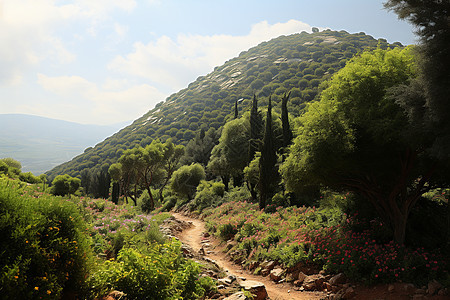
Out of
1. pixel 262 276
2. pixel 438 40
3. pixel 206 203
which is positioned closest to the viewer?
pixel 438 40

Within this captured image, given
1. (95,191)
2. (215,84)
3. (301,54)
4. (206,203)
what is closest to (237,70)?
(215,84)

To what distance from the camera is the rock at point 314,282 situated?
7.98m

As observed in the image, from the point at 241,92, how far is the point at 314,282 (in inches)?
4427

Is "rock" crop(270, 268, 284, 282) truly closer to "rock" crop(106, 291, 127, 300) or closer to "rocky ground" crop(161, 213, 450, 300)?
"rocky ground" crop(161, 213, 450, 300)

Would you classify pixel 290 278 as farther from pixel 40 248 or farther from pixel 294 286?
pixel 40 248

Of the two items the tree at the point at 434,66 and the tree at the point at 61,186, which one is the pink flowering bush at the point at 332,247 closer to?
the tree at the point at 434,66

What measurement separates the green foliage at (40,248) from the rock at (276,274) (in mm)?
7451

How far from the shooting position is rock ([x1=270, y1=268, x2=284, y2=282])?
30.2 feet

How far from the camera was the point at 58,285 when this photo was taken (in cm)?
323

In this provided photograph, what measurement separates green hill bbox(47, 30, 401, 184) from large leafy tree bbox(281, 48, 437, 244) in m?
66.2

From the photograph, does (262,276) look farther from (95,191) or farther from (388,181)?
(95,191)

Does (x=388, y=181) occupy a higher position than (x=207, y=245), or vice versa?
(x=388, y=181)

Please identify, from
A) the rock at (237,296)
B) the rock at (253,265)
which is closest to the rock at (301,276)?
the rock at (253,265)

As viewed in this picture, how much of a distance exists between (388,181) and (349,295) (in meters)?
4.31
